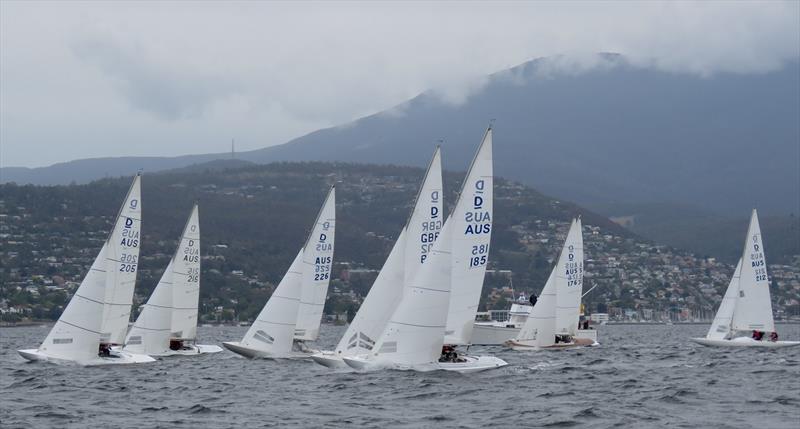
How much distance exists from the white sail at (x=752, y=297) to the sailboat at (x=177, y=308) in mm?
26209

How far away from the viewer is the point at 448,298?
37.8m

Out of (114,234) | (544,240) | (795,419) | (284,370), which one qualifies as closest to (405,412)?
(795,419)

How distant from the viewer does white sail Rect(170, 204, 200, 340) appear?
5328 centimetres

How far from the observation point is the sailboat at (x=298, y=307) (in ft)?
157

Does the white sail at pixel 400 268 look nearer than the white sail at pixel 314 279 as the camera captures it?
Yes

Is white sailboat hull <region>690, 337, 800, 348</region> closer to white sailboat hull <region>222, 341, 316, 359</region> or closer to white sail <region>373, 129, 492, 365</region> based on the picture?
A: white sailboat hull <region>222, 341, 316, 359</region>

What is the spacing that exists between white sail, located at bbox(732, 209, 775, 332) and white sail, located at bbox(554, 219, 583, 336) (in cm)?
790

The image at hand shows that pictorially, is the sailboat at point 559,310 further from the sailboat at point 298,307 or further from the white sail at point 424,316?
the white sail at point 424,316

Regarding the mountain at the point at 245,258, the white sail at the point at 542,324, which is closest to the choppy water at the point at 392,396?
the white sail at the point at 542,324

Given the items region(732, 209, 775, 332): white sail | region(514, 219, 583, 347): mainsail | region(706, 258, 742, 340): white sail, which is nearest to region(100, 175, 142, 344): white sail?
region(514, 219, 583, 347): mainsail

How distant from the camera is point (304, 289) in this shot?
163 feet

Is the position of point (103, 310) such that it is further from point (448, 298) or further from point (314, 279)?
point (448, 298)

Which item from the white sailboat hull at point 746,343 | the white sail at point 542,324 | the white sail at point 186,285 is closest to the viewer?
the white sail at point 186,285

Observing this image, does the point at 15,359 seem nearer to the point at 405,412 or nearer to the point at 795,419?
the point at 405,412
